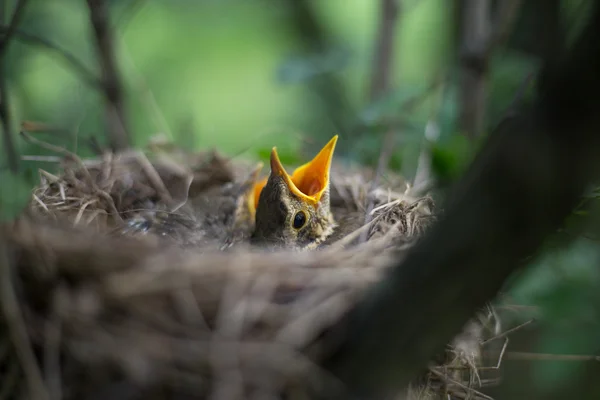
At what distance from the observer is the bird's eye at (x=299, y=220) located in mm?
2416

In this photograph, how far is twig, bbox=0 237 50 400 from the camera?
4.15 feet

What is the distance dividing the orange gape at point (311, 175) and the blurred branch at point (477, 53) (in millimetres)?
906

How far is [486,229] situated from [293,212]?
4.53ft

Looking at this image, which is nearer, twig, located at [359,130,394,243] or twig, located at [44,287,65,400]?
twig, located at [44,287,65,400]

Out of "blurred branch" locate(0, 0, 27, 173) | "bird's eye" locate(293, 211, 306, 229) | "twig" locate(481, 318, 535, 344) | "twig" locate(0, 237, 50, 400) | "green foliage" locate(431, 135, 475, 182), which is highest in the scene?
"blurred branch" locate(0, 0, 27, 173)

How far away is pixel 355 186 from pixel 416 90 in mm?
578

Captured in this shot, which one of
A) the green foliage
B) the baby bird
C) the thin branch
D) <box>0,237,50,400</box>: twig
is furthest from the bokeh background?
the baby bird

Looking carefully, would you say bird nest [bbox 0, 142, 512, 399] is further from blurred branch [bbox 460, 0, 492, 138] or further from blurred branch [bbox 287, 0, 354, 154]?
blurred branch [bbox 287, 0, 354, 154]

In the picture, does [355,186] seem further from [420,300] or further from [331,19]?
[331,19]

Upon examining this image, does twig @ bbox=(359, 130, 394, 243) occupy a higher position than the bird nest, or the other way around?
the bird nest

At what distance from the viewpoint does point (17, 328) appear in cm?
127

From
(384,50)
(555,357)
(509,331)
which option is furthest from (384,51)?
(555,357)

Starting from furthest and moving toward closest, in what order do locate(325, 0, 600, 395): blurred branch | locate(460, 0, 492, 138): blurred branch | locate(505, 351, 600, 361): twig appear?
1. locate(460, 0, 492, 138): blurred branch
2. locate(505, 351, 600, 361): twig
3. locate(325, 0, 600, 395): blurred branch

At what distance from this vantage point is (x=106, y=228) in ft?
7.25
